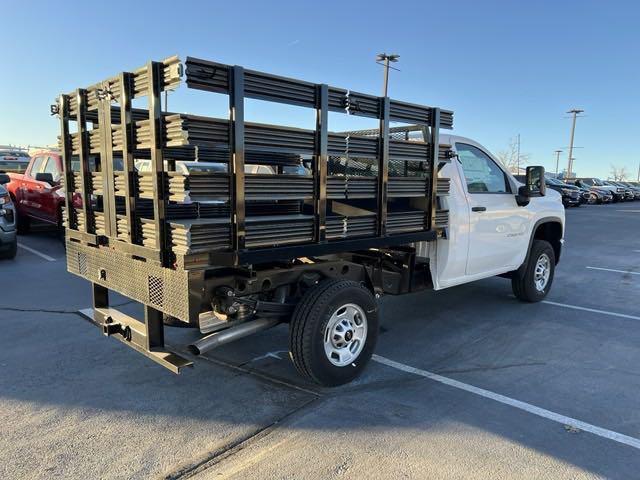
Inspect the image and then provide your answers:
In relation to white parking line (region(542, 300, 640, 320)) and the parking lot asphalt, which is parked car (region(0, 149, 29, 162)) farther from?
white parking line (region(542, 300, 640, 320))

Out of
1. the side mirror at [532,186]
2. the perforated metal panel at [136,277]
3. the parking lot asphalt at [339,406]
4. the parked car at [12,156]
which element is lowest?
the parking lot asphalt at [339,406]

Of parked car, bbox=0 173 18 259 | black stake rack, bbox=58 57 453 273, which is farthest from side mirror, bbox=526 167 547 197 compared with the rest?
parked car, bbox=0 173 18 259

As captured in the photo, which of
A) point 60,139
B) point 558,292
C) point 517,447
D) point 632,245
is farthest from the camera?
point 632,245

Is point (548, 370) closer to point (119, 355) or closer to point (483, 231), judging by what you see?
point (483, 231)

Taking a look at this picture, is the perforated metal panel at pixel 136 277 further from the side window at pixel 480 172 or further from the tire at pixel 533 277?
the tire at pixel 533 277

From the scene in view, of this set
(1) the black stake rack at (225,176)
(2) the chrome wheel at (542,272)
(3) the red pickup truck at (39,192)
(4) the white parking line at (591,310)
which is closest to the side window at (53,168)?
(3) the red pickup truck at (39,192)

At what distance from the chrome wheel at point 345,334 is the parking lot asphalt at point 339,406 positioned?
0.25 meters

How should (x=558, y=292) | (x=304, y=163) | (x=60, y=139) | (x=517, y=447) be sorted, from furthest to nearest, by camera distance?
(x=558, y=292) → (x=304, y=163) → (x=60, y=139) → (x=517, y=447)

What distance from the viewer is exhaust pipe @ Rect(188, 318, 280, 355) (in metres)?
3.46

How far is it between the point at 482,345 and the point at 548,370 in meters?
0.76

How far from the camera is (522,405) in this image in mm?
3736

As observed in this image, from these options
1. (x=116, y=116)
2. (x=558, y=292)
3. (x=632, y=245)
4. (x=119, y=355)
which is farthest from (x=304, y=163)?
(x=632, y=245)

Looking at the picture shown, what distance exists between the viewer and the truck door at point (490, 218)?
5344mm

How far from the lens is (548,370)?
4441 mm
